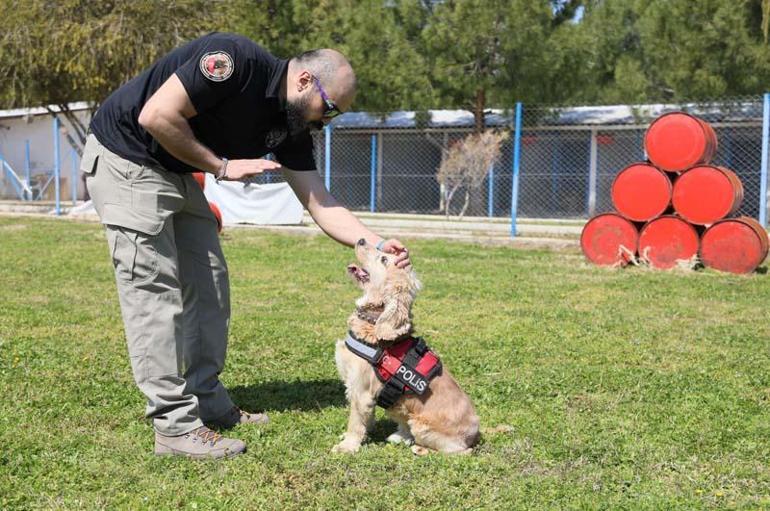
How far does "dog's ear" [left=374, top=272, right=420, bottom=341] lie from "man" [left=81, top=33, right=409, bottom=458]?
146 millimetres

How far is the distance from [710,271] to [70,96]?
19566mm

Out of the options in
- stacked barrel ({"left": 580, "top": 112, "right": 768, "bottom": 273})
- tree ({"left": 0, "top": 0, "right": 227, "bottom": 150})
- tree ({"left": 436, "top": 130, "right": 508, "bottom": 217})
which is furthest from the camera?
tree ({"left": 0, "top": 0, "right": 227, "bottom": 150})

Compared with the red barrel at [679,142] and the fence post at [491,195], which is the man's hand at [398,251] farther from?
the fence post at [491,195]

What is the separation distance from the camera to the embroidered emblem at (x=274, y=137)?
4.01 m

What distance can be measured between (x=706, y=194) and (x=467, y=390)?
6811mm

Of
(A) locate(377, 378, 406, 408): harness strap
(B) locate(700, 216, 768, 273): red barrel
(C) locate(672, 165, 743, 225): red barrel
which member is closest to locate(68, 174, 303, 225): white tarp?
(C) locate(672, 165, 743, 225): red barrel

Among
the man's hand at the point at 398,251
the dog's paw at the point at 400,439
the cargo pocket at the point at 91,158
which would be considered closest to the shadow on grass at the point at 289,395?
the dog's paw at the point at 400,439

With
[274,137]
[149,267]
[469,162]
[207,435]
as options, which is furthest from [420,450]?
[469,162]

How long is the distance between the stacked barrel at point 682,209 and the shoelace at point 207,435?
27.6 ft

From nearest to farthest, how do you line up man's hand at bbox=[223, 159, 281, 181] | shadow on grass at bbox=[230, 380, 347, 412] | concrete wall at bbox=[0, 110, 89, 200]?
man's hand at bbox=[223, 159, 281, 181]
shadow on grass at bbox=[230, 380, 347, 412]
concrete wall at bbox=[0, 110, 89, 200]

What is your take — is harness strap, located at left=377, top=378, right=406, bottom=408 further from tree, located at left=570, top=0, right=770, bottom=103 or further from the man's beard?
tree, located at left=570, top=0, right=770, bottom=103

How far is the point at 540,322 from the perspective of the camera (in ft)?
23.6

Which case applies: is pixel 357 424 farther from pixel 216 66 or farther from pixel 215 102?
pixel 216 66

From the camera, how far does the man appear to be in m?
3.59
